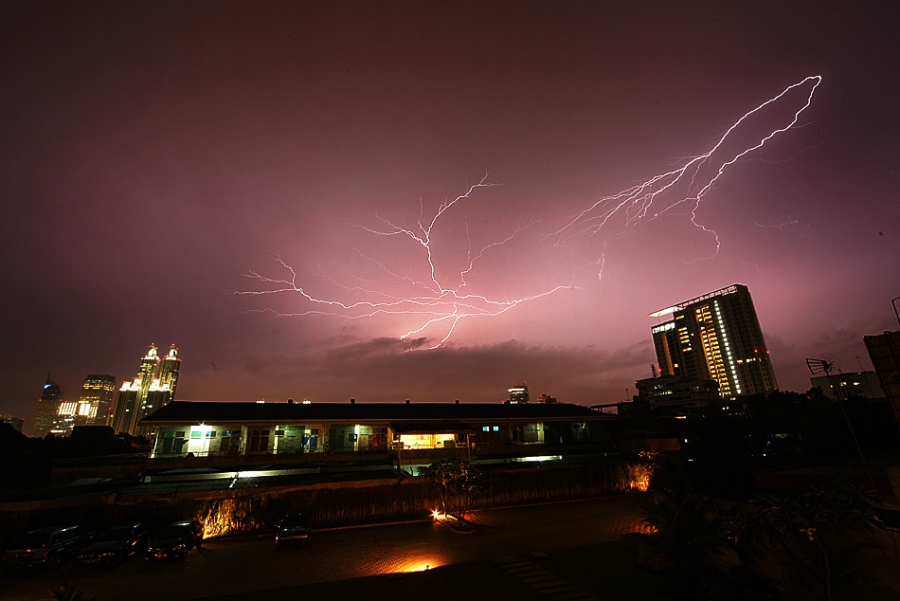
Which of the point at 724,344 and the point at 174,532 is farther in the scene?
the point at 724,344

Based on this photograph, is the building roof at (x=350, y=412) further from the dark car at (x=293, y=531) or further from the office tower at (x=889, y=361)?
the office tower at (x=889, y=361)

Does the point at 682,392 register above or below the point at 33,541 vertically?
above

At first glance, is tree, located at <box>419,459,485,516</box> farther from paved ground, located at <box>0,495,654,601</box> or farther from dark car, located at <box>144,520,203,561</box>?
dark car, located at <box>144,520,203,561</box>

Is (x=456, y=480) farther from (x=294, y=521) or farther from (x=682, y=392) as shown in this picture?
(x=682, y=392)

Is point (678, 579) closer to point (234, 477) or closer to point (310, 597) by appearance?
point (310, 597)

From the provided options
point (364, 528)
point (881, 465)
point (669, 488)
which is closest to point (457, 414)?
point (364, 528)

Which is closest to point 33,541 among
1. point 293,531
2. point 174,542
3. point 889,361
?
point 174,542

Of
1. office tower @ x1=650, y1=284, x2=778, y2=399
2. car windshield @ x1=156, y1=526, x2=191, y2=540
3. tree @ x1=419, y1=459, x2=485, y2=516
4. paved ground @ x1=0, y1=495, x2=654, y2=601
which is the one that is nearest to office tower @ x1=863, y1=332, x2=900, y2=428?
paved ground @ x1=0, y1=495, x2=654, y2=601
